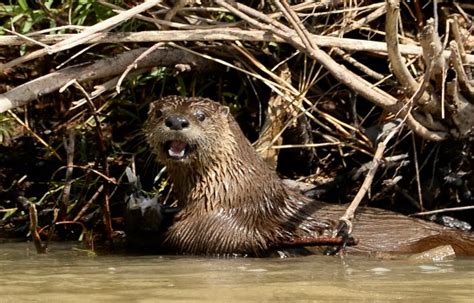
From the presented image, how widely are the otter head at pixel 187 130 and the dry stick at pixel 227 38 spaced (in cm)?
22

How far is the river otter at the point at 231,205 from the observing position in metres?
3.81

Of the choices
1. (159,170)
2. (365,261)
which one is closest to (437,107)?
(365,261)

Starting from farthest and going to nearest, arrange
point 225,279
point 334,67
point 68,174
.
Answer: point 68,174, point 334,67, point 225,279

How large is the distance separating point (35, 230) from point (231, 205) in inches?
29.2

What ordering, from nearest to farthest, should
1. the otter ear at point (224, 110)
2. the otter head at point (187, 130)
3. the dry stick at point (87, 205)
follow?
the otter head at point (187, 130) → the otter ear at point (224, 110) → the dry stick at point (87, 205)

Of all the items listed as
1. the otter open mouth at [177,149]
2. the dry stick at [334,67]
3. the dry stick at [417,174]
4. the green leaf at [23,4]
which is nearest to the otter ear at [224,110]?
the otter open mouth at [177,149]

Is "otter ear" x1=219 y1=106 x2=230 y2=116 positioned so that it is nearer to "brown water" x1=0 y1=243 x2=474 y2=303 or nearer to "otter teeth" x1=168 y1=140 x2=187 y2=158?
"otter teeth" x1=168 y1=140 x2=187 y2=158

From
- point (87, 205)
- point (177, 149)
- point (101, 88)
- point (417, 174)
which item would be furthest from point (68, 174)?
point (417, 174)

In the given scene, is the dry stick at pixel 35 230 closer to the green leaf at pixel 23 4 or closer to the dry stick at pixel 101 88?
the dry stick at pixel 101 88

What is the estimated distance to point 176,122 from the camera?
3.74 m

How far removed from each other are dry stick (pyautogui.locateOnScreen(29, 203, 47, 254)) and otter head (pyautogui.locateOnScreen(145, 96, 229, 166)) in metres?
0.49

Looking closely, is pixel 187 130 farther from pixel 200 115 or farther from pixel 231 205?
pixel 231 205

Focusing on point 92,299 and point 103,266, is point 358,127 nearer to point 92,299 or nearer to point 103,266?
point 103,266

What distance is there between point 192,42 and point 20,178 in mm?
964
